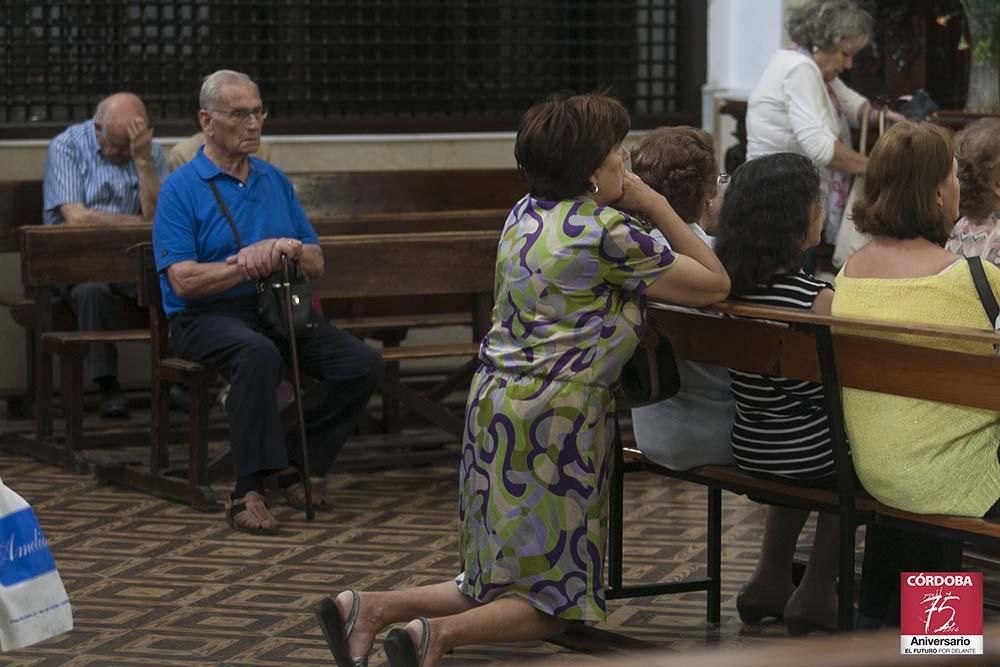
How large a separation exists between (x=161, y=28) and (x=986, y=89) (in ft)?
13.6

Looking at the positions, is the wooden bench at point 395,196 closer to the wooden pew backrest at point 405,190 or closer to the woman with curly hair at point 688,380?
the wooden pew backrest at point 405,190

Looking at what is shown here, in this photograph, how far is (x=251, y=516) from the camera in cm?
572

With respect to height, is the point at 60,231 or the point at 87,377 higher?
the point at 60,231

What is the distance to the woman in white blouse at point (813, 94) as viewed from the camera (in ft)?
24.6

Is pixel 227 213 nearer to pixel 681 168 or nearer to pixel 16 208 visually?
pixel 681 168

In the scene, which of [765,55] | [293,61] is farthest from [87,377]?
[765,55]

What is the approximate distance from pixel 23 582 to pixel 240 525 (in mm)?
2629

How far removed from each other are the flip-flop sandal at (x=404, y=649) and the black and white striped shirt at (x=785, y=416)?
0.90 m

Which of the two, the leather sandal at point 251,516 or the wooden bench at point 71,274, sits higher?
the wooden bench at point 71,274

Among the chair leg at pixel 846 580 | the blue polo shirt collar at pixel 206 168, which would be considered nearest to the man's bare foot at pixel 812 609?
the chair leg at pixel 846 580

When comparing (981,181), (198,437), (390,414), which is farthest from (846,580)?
(390,414)

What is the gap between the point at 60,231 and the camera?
22.3 feet

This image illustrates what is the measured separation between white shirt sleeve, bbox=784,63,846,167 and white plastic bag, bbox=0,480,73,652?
496 cm

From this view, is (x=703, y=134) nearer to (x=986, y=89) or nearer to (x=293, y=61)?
(x=986, y=89)
